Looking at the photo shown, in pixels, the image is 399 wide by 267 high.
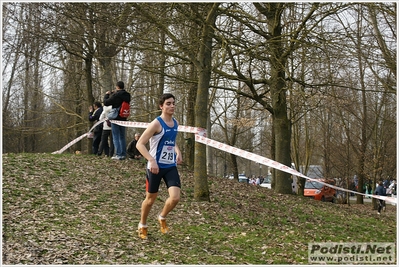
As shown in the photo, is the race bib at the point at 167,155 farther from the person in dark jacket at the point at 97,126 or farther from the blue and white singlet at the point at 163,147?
the person in dark jacket at the point at 97,126

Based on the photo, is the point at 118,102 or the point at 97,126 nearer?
the point at 118,102

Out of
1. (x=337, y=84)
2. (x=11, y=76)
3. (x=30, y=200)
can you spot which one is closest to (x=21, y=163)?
(x=30, y=200)

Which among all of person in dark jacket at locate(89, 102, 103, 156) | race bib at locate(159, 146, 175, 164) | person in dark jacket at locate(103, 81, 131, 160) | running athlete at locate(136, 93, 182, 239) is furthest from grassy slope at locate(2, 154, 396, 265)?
race bib at locate(159, 146, 175, 164)

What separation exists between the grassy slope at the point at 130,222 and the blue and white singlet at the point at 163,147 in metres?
1.23

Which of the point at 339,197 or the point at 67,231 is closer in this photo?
the point at 67,231

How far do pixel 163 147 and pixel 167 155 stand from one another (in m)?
0.15

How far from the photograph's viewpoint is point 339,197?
3522 centimetres

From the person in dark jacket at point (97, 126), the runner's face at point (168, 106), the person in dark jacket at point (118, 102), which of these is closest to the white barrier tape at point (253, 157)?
the runner's face at point (168, 106)

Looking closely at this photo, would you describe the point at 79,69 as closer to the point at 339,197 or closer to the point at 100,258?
the point at 100,258

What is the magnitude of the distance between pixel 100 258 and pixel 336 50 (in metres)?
8.79

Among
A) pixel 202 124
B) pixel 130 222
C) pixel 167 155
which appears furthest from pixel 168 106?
pixel 202 124

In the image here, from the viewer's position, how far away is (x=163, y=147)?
24.0ft

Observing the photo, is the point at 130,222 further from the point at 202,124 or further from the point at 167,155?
the point at 202,124

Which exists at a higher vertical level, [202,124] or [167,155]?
[202,124]
